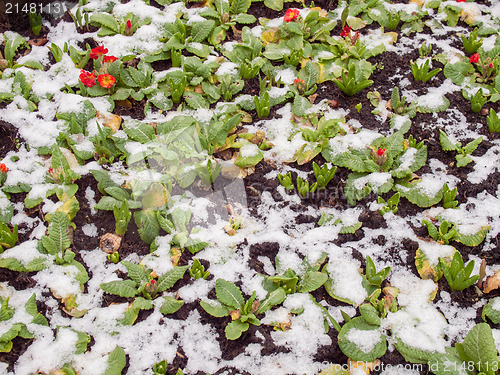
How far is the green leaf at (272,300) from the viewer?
237 cm

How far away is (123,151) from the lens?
3105mm

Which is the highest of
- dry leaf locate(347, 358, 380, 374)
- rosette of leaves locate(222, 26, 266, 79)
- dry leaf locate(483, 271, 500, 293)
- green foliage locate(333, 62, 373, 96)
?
rosette of leaves locate(222, 26, 266, 79)

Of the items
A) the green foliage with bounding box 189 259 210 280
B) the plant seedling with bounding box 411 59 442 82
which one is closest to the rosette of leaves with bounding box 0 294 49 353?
the green foliage with bounding box 189 259 210 280

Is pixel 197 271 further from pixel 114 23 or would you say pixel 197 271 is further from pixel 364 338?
pixel 114 23

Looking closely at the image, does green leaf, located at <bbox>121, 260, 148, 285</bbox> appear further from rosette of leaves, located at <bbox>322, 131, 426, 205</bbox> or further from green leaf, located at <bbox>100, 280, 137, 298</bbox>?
rosette of leaves, located at <bbox>322, 131, 426, 205</bbox>

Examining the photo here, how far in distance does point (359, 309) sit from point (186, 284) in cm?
105

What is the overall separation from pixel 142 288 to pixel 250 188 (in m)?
1.07

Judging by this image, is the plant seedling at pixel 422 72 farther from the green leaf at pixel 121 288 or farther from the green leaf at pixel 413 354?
the green leaf at pixel 121 288

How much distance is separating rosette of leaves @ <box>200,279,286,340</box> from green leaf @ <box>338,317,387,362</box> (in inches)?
15.4

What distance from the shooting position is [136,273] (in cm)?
249

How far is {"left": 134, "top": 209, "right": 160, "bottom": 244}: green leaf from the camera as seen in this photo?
2707 millimetres

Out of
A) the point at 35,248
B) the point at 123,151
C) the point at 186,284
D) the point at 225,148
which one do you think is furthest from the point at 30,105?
the point at 186,284

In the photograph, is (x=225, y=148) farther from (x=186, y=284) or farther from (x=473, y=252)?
(x=473, y=252)

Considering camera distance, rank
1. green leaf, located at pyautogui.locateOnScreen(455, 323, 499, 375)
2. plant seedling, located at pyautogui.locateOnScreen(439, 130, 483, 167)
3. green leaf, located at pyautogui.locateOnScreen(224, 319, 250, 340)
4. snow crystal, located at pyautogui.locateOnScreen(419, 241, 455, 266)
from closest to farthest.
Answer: green leaf, located at pyautogui.locateOnScreen(455, 323, 499, 375), green leaf, located at pyautogui.locateOnScreen(224, 319, 250, 340), snow crystal, located at pyautogui.locateOnScreen(419, 241, 455, 266), plant seedling, located at pyautogui.locateOnScreen(439, 130, 483, 167)
